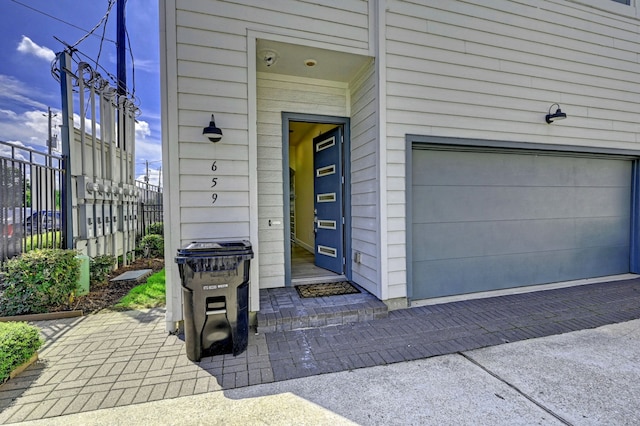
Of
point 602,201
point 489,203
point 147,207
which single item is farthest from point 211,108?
point 602,201

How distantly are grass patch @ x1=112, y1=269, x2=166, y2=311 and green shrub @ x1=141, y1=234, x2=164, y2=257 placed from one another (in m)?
2.30

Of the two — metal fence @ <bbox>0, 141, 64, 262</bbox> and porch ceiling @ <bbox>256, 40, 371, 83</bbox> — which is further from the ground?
porch ceiling @ <bbox>256, 40, 371, 83</bbox>

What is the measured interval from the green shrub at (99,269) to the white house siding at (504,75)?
453cm

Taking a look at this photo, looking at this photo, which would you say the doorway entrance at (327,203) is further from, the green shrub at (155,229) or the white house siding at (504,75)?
the green shrub at (155,229)

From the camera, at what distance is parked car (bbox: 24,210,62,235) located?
4059mm

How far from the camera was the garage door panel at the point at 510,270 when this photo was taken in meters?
4.11

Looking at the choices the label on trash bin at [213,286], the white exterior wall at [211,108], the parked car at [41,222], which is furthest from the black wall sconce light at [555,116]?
the parked car at [41,222]

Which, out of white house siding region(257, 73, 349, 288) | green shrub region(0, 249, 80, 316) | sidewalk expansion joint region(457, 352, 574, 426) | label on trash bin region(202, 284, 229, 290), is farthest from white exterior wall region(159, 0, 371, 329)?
sidewalk expansion joint region(457, 352, 574, 426)

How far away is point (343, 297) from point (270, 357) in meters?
1.38

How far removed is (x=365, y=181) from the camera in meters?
3.98

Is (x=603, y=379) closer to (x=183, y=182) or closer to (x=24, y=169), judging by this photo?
(x=183, y=182)

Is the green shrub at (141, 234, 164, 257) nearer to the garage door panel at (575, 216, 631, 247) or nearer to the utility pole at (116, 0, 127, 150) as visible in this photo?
the utility pole at (116, 0, 127, 150)

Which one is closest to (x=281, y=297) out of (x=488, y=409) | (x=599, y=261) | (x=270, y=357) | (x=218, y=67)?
(x=270, y=357)

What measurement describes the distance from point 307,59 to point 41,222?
4.33m
